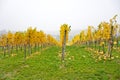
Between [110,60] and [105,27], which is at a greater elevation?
[105,27]

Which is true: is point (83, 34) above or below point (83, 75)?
above

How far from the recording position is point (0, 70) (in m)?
40.1

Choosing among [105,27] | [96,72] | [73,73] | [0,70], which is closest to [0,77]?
[0,70]

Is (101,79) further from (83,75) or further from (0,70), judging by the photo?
(0,70)

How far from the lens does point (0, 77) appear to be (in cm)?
3388

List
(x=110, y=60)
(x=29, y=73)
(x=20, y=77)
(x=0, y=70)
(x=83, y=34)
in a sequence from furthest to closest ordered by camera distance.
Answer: (x=83, y=34) → (x=110, y=60) → (x=0, y=70) → (x=29, y=73) → (x=20, y=77)

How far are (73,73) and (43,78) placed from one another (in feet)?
20.7

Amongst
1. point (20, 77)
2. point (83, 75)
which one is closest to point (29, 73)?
point (20, 77)

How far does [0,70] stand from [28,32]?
20502 mm

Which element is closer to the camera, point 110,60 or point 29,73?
point 29,73

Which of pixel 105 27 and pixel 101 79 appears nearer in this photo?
pixel 101 79

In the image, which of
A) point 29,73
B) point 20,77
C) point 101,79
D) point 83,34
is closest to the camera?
point 101,79

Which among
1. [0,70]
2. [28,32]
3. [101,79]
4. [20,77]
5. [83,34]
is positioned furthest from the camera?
[83,34]

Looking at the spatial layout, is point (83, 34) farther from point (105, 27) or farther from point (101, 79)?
point (101, 79)
